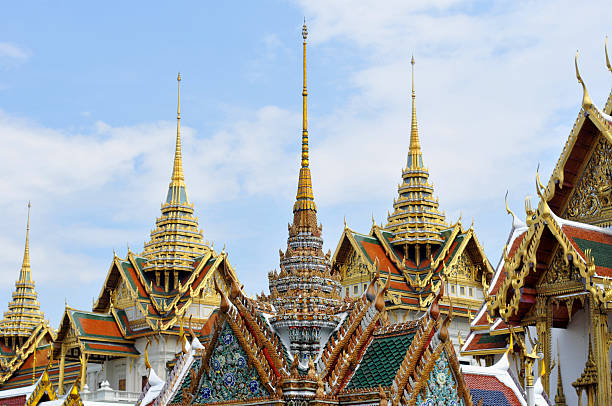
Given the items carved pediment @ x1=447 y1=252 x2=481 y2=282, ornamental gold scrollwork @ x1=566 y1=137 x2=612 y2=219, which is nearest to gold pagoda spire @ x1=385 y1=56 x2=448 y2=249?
carved pediment @ x1=447 y1=252 x2=481 y2=282

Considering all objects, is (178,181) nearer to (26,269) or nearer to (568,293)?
(26,269)

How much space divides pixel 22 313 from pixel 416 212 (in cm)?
2036

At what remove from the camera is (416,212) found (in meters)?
40.2

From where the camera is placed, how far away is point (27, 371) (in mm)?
42656

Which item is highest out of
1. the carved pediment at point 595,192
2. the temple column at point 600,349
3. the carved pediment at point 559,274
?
the carved pediment at point 595,192

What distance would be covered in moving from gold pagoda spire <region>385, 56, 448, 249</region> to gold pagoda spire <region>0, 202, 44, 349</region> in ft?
59.9

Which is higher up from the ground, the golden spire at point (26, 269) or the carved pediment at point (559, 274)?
the golden spire at point (26, 269)

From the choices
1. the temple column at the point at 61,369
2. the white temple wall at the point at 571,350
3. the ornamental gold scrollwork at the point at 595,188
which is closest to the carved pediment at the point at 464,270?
the temple column at the point at 61,369

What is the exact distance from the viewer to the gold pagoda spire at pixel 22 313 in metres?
46.3

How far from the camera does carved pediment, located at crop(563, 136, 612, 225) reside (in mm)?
13703

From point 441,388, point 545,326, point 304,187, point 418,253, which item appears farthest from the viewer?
point 418,253

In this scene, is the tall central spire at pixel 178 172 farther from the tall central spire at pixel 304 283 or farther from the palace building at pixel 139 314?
the tall central spire at pixel 304 283

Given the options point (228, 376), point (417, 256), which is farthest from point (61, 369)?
point (228, 376)

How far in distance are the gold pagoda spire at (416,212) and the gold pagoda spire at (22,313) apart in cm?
1826
